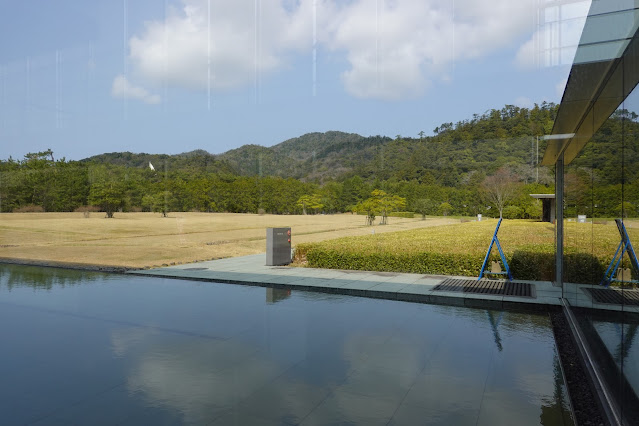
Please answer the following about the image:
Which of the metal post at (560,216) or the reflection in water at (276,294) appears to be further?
the reflection in water at (276,294)

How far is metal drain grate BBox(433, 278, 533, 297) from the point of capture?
6.04 m

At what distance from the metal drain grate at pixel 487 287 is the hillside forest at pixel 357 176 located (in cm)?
142

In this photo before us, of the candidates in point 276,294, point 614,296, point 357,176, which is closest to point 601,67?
point 614,296

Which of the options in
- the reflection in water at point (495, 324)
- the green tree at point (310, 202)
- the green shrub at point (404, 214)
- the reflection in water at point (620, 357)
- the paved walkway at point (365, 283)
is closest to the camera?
the reflection in water at point (620, 357)

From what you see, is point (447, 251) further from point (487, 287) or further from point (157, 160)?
point (157, 160)

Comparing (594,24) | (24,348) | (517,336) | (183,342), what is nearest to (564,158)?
(517,336)

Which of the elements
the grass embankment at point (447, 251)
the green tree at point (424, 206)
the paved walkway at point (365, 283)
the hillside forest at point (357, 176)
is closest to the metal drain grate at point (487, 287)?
the paved walkway at point (365, 283)

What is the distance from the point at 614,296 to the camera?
247cm

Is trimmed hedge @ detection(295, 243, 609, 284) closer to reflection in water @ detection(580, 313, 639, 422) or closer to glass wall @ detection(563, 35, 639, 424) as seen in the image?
glass wall @ detection(563, 35, 639, 424)

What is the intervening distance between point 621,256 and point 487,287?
4403 mm

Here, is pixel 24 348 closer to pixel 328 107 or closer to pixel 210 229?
pixel 328 107

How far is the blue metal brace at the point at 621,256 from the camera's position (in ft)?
6.24

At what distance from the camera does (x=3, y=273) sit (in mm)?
8836

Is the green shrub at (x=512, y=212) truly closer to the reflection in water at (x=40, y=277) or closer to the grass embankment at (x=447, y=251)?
the grass embankment at (x=447, y=251)
